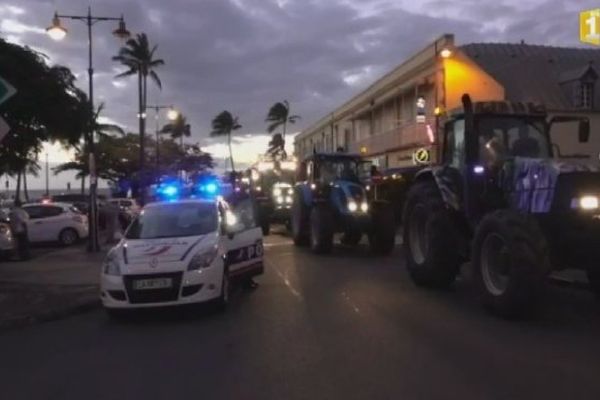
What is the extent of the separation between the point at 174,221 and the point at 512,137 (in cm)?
530

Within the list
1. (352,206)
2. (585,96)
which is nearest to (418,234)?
(352,206)

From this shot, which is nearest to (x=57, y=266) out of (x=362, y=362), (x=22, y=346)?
(x=22, y=346)

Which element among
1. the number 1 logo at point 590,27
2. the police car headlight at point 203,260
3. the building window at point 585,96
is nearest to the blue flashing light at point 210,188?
the number 1 logo at point 590,27

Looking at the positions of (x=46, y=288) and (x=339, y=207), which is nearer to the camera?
(x=46, y=288)

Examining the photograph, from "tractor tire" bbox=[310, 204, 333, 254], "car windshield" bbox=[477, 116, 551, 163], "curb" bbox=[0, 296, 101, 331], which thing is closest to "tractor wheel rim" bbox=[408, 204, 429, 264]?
"car windshield" bbox=[477, 116, 551, 163]

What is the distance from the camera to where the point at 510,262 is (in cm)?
1005

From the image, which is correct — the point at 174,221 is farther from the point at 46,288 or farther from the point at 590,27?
the point at 590,27

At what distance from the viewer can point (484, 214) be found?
11.7 m

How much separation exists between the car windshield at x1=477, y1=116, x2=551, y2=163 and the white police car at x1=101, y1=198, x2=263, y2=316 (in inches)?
160

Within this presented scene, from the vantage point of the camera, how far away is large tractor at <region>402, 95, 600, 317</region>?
388 inches

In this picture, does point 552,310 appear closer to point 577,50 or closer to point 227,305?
point 227,305

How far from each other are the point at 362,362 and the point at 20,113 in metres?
10.7

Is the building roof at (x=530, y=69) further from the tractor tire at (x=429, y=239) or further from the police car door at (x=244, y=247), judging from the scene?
the police car door at (x=244, y=247)

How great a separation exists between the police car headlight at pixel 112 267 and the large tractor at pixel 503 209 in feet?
15.8
